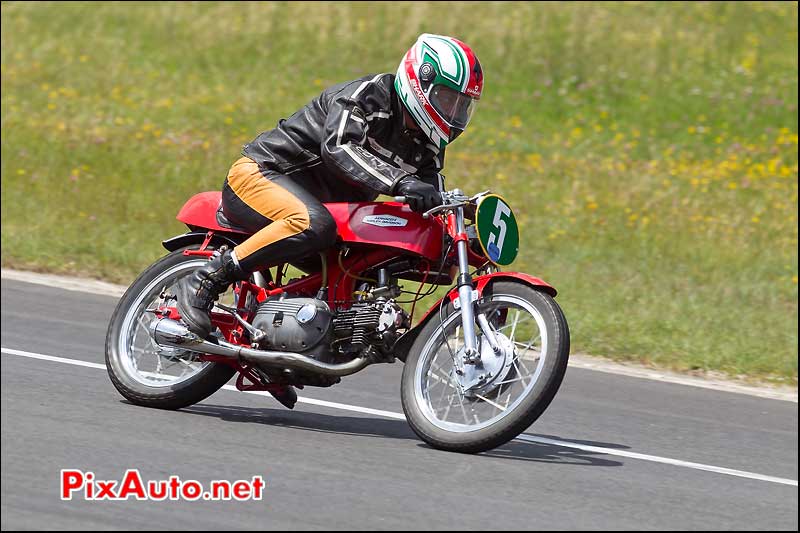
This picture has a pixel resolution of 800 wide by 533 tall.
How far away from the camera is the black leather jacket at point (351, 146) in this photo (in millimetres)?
6273

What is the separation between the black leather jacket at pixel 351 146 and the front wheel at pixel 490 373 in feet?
2.54

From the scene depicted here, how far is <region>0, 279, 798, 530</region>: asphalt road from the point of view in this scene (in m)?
4.86

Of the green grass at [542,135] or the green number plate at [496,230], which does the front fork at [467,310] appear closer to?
the green number plate at [496,230]

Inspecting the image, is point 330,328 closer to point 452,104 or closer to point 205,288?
point 205,288

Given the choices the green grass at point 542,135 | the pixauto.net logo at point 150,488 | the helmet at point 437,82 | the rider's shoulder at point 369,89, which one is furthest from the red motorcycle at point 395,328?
the green grass at point 542,135

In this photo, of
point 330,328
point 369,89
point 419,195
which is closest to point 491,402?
point 330,328

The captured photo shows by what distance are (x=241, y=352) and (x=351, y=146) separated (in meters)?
1.19

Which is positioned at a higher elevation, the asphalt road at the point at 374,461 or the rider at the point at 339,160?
the rider at the point at 339,160

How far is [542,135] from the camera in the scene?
19.5 meters

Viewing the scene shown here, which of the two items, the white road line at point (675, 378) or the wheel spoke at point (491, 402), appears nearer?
the wheel spoke at point (491, 402)

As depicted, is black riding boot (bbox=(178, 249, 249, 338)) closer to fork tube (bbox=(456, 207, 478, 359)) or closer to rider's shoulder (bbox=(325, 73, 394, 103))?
rider's shoulder (bbox=(325, 73, 394, 103))

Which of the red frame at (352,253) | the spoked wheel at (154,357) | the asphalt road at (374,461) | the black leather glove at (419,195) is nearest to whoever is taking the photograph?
the asphalt road at (374,461)

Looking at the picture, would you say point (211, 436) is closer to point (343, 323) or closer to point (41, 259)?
point (343, 323)

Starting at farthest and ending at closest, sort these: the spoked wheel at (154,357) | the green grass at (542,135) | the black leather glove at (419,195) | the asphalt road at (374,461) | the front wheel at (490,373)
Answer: the green grass at (542,135) < the spoked wheel at (154,357) < the black leather glove at (419,195) < the front wheel at (490,373) < the asphalt road at (374,461)
